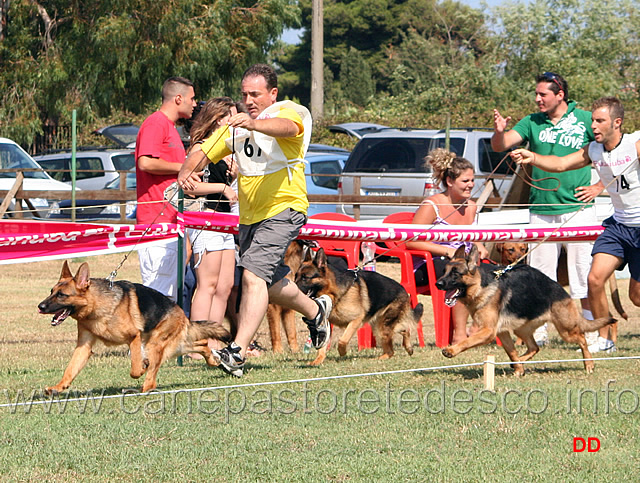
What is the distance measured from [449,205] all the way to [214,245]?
2.32 metres

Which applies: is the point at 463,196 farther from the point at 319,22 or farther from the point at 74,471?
the point at 319,22

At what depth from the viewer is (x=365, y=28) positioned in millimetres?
57500

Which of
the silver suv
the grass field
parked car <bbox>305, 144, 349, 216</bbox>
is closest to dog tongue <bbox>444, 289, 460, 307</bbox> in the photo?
the grass field

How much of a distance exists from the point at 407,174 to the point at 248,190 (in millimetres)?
10723

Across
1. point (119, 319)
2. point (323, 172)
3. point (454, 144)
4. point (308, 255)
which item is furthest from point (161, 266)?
point (323, 172)

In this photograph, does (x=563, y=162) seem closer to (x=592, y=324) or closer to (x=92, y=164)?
(x=592, y=324)

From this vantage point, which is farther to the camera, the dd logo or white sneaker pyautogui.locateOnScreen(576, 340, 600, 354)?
white sneaker pyautogui.locateOnScreen(576, 340, 600, 354)

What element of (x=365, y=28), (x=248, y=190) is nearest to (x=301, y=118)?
(x=248, y=190)

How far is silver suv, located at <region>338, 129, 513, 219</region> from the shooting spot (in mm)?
16438

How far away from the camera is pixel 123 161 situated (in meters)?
20.8

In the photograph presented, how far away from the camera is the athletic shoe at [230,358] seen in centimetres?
586

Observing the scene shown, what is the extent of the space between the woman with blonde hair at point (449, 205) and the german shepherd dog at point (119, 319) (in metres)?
2.93

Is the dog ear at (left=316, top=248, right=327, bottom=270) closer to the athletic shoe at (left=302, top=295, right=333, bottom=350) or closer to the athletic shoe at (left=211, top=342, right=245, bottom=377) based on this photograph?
the athletic shoe at (left=302, top=295, right=333, bottom=350)

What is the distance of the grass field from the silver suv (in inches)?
369
